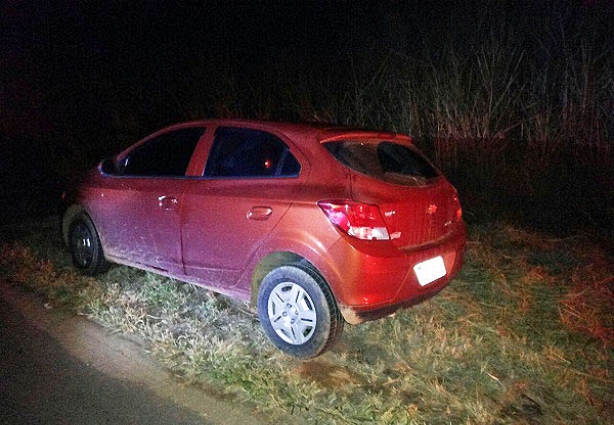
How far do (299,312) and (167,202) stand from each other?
149 centimetres

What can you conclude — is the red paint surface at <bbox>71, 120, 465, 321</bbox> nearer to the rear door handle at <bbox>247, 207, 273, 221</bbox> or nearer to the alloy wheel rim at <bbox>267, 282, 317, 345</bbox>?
the rear door handle at <bbox>247, 207, 273, 221</bbox>

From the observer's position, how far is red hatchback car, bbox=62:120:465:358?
3428 mm

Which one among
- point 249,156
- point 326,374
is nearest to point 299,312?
point 326,374

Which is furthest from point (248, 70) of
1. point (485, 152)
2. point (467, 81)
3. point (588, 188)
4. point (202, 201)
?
point (202, 201)

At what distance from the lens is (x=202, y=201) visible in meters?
4.10

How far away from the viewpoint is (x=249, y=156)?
4039 millimetres

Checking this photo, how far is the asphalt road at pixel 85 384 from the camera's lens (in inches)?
121

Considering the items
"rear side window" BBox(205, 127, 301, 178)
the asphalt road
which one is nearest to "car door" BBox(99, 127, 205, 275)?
"rear side window" BBox(205, 127, 301, 178)

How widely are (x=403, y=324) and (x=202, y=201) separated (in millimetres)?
1817

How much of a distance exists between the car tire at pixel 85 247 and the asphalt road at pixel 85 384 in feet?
2.90

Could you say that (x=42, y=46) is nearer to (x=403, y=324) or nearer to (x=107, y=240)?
(x=107, y=240)

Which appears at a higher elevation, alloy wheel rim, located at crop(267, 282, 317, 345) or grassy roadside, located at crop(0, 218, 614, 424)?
alloy wheel rim, located at crop(267, 282, 317, 345)

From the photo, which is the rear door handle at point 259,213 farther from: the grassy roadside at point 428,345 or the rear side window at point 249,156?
the grassy roadside at point 428,345

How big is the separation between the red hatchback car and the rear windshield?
11 mm
